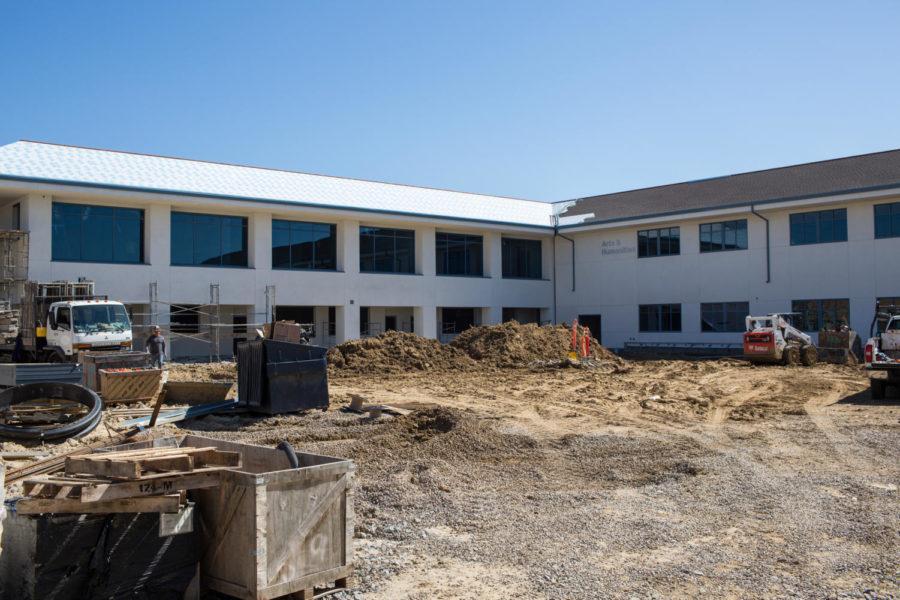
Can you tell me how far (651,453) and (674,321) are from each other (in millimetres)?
28216

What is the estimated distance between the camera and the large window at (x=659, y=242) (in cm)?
3919

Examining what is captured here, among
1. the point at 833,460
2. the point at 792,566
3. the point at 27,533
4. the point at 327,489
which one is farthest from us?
the point at 833,460

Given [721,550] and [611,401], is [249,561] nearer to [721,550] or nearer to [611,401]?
[721,550]

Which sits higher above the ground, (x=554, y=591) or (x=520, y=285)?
(x=520, y=285)

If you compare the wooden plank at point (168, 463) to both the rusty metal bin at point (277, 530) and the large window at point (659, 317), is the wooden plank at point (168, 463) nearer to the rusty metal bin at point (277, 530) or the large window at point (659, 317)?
the rusty metal bin at point (277, 530)

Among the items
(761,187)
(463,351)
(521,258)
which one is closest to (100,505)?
(463,351)

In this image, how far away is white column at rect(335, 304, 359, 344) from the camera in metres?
36.9

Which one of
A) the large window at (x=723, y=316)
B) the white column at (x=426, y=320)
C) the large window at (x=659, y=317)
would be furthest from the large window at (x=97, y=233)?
the large window at (x=723, y=316)

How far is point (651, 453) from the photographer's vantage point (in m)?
11.9

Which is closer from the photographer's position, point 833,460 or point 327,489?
point 327,489

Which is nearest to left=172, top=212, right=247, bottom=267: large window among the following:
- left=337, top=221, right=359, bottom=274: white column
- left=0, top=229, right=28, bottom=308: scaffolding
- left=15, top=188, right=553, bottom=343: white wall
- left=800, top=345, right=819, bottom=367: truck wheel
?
left=15, top=188, right=553, bottom=343: white wall

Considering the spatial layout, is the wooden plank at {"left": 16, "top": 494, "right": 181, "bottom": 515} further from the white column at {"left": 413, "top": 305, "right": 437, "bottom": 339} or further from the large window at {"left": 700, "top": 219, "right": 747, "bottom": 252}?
the large window at {"left": 700, "top": 219, "right": 747, "bottom": 252}

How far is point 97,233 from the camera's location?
3081cm

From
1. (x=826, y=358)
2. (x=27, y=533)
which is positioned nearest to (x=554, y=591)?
(x=27, y=533)
